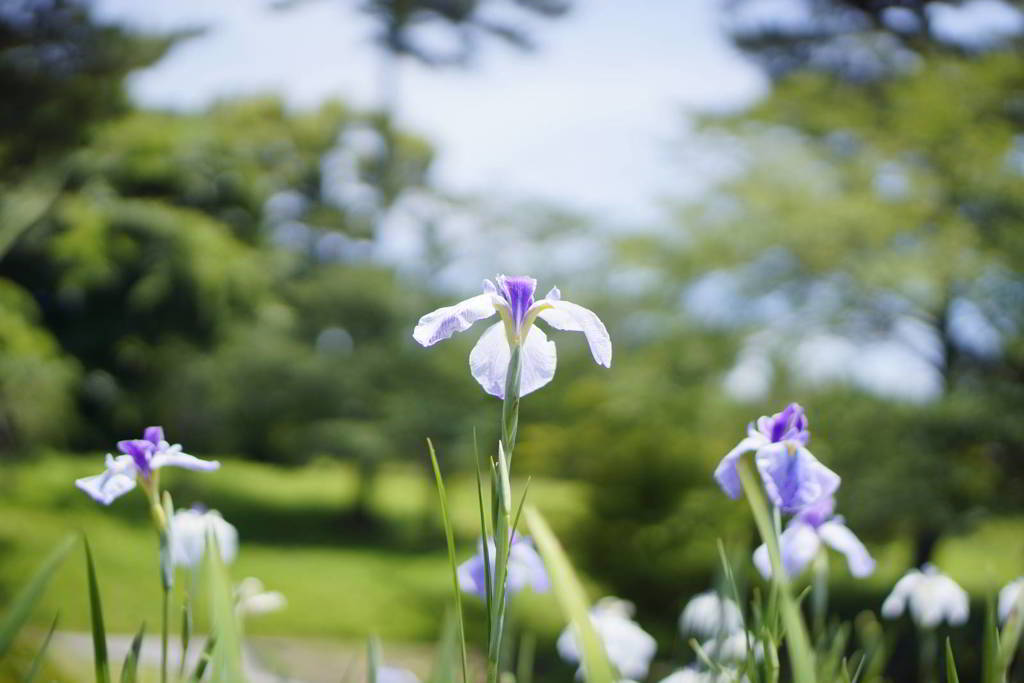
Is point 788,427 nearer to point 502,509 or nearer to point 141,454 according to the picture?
point 502,509

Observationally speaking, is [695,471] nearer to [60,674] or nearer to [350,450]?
[60,674]

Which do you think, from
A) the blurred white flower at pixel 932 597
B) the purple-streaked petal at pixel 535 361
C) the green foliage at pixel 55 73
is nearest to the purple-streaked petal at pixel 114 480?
the purple-streaked petal at pixel 535 361

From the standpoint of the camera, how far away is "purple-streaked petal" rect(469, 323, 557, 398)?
107 cm

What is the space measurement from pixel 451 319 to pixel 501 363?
3.0 inches

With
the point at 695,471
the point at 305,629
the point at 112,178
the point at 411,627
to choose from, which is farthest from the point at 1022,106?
the point at 112,178

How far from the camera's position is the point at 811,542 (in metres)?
1.50

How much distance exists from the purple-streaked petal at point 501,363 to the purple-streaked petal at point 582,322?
3 cm

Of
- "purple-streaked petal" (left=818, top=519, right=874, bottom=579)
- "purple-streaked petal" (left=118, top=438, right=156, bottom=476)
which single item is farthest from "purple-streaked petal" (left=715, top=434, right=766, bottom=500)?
"purple-streaked petal" (left=118, top=438, right=156, bottom=476)

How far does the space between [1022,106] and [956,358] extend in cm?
262

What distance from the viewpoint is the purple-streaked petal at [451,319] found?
1.05 m

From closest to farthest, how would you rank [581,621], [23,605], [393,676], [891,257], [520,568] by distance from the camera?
1. [581,621]
2. [23,605]
3. [393,676]
4. [520,568]
5. [891,257]

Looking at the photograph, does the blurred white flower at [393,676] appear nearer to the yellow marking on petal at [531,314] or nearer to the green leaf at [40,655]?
the green leaf at [40,655]

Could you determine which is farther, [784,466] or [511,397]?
[784,466]

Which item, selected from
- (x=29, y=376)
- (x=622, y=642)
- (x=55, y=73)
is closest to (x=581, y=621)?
(x=622, y=642)
